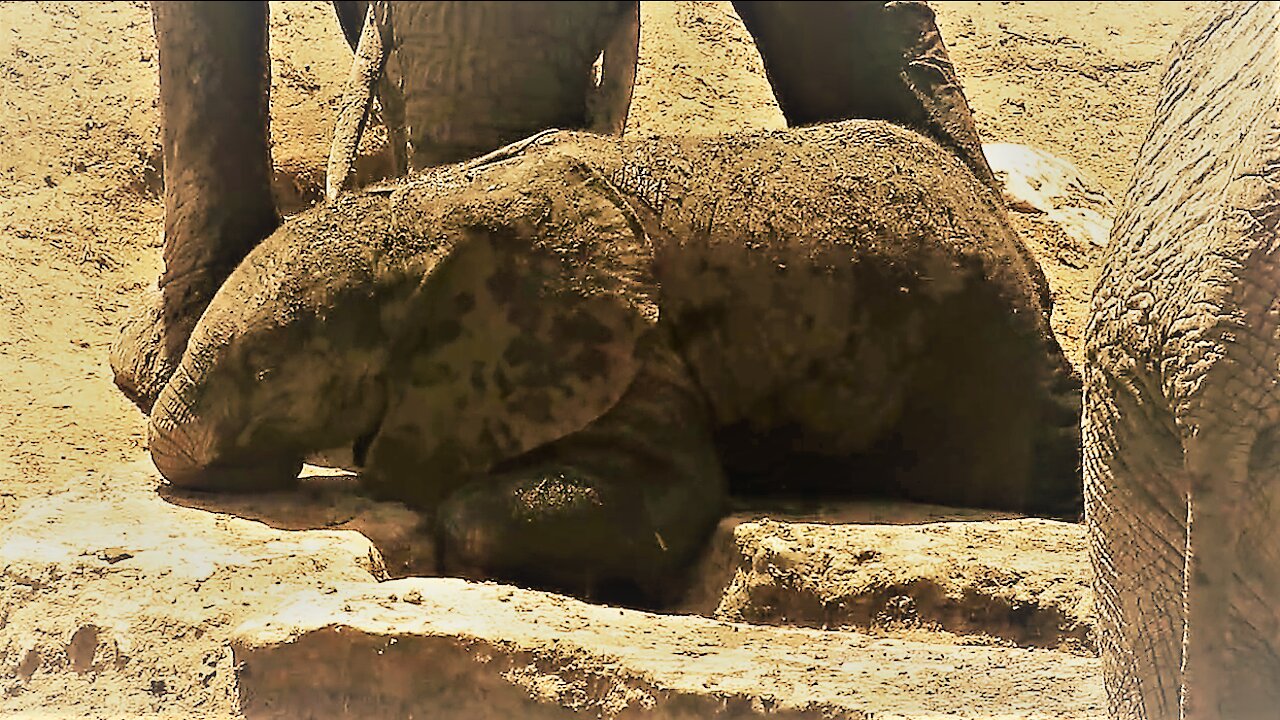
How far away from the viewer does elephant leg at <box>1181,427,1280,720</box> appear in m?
1.26

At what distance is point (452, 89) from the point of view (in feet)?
10.9

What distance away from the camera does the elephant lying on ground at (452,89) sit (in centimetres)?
332

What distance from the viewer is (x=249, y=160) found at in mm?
3475

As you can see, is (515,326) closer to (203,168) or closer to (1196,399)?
(203,168)

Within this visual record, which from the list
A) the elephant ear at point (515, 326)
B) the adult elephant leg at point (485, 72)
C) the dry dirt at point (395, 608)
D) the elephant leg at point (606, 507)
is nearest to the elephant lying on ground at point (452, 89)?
the adult elephant leg at point (485, 72)

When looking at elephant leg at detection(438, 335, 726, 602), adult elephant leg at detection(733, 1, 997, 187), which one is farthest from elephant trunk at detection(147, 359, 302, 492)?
adult elephant leg at detection(733, 1, 997, 187)

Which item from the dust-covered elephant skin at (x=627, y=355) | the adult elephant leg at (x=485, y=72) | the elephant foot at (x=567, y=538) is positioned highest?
the adult elephant leg at (x=485, y=72)

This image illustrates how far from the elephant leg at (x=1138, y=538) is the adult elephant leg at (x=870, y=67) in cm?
187

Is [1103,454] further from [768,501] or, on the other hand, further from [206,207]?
[206,207]

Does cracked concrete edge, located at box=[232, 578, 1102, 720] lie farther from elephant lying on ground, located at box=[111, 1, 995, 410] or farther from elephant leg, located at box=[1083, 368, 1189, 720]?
elephant lying on ground, located at box=[111, 1, 995, 410]

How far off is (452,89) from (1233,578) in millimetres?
2339

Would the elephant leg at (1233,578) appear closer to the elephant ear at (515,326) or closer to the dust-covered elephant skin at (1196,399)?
the dust-covered elephant skin at (1196,399)

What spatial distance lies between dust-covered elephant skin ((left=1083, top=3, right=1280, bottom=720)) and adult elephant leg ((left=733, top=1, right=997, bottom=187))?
1.76 meters

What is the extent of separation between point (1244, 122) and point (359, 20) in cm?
373
